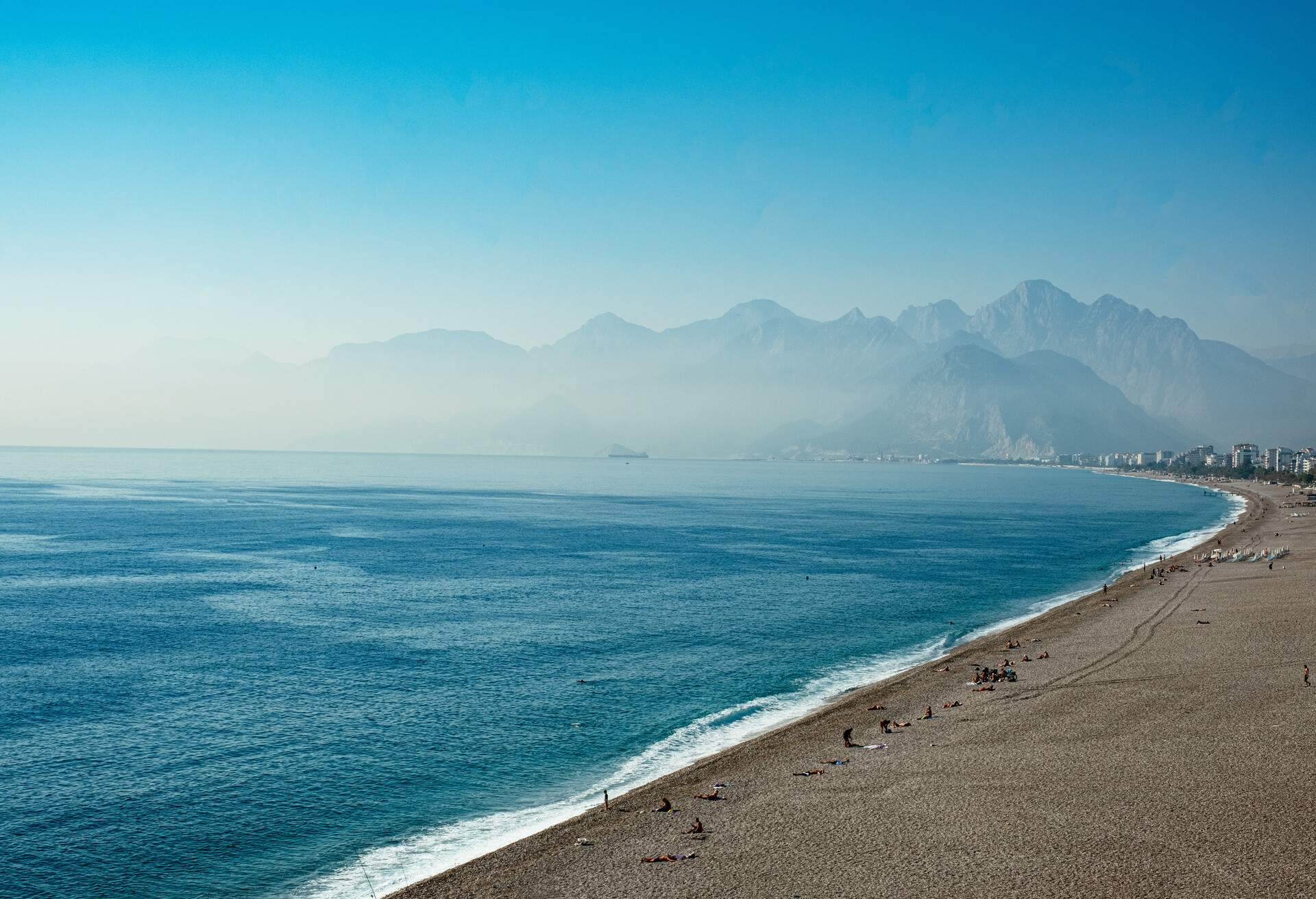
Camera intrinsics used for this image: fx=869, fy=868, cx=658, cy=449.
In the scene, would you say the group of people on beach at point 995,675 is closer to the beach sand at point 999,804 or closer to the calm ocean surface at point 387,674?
the beach sand at point 999,804

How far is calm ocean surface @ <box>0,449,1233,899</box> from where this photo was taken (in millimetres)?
26781

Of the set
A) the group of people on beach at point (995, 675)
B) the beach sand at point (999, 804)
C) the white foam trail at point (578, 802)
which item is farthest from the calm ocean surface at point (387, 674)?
the group of people on beach at point (995, 675)

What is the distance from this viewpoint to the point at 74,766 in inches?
1227

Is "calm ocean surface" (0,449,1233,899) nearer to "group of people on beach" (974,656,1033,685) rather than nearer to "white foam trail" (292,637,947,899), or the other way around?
"white foam trail" (292,637,947,899)

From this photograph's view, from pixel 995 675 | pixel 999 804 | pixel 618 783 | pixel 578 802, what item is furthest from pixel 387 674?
pixel 999 804

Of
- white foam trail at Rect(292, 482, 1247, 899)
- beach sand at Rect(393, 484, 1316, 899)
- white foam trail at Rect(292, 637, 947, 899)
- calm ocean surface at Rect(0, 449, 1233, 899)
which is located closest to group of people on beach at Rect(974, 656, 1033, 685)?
beach sand at Rect(393, 484, 1316, 899)

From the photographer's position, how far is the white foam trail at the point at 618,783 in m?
24.5

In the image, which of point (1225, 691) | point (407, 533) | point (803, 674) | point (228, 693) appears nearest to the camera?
point (1225, 691)

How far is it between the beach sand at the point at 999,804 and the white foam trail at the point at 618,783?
1.28m

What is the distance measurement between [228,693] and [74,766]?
31.5 ft

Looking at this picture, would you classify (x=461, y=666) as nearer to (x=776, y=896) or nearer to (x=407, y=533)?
(x=776, y=896)

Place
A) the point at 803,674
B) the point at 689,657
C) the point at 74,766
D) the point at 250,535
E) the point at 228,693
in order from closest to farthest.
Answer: the point at 74,766
the point at 228,693
the point at 803,674
the point at 689,657
the point at 250,535

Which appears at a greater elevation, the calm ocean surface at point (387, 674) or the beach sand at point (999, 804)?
the beach sand at point (999, 804)

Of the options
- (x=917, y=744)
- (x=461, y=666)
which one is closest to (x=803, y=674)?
(x=917, y=744)
